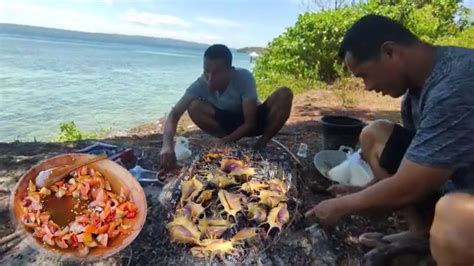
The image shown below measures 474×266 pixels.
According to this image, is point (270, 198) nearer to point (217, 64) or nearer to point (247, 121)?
point (247, 121)

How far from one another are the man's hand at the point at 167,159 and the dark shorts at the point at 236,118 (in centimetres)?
82

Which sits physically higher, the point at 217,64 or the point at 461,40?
the point at 461,40

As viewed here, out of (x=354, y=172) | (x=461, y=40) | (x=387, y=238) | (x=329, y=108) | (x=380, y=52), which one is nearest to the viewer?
(x=380, y=52)

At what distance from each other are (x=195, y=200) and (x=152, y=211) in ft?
1.00

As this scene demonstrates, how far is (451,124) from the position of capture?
71.4 inches

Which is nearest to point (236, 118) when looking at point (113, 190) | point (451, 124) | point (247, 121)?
point (247, 121)

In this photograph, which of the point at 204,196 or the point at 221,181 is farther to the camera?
the point at 221,181

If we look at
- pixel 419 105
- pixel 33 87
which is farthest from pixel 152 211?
pixel 33 87

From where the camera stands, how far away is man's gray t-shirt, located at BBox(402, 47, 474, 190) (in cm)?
180

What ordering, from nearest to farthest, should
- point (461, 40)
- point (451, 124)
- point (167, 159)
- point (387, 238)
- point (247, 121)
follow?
point (451, 124), point (387, 238), point (167, 159), point (247, 121), point (461, 40)

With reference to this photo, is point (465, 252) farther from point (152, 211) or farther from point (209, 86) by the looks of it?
point (209, 86)

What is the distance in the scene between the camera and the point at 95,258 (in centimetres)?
227

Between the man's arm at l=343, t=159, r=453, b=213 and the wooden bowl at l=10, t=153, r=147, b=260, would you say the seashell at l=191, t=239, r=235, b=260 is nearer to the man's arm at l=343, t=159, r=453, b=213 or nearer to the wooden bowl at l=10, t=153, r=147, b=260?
the wooden bowl at l=10, t=153, r=147, b=260

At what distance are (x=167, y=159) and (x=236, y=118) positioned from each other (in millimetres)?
977
